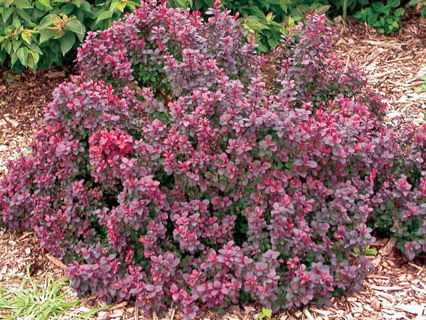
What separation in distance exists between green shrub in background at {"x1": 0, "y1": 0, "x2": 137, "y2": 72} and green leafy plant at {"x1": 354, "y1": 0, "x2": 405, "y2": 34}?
101 inches

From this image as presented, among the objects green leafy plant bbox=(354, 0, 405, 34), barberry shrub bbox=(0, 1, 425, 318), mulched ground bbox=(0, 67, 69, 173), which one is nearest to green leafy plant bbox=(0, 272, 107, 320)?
barberry shrub bbox=(0, 1, 425, 318)

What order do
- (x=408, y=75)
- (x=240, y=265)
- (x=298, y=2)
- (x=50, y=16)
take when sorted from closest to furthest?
1. (x=240, y=265)
2. (x=50, y=16)
3. (x=408, y=75)
4. (x=298, y=2)

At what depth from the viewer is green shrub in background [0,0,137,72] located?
4527 mm

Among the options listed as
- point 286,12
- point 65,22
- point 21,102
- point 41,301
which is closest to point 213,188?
point 41,301

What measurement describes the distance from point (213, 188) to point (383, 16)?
3.78 meters

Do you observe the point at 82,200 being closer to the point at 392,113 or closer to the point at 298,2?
the point at 392,113

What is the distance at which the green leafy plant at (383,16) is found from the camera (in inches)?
231

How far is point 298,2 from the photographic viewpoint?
18.4 ft

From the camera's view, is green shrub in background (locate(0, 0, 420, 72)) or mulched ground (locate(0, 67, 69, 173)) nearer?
green shrub in background (locate(0, 0, 420, 72))

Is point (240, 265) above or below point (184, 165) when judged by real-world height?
below

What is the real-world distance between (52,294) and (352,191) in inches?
66.6

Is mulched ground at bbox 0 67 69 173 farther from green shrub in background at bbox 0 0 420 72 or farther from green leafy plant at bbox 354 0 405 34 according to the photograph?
green leafy plant at bbox 354 0 405 34

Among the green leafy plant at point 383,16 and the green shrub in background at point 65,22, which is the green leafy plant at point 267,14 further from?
the green leafy plant at point 383,16

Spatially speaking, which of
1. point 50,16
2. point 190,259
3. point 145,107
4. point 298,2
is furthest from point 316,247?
point 298,2
